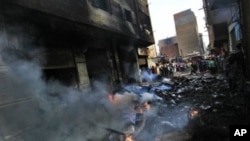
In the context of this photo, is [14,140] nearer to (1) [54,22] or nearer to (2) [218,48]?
(1) [54,22]

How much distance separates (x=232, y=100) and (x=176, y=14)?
187 ft

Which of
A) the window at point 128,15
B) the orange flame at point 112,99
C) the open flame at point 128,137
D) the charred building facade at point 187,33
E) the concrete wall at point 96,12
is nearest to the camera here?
the open flame at point 128,137

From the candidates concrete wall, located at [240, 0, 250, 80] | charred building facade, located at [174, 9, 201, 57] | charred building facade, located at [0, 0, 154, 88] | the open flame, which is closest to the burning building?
charred building facade, located at [0, 0, 154, 88]

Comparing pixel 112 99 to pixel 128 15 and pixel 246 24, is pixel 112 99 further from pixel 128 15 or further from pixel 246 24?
pixel 128 15

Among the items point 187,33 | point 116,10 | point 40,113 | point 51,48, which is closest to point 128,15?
point 116,10

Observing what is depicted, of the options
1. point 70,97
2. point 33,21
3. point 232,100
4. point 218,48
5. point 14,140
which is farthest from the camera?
point 218,48

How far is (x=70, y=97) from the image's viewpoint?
9.09 meters

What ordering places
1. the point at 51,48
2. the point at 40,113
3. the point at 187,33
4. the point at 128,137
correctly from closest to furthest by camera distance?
the point at 128,137
the point at 40,113
the point at 51,48
the point at 187,33

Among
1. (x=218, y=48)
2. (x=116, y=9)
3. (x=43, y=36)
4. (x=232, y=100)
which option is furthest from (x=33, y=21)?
(x=218, y=48)

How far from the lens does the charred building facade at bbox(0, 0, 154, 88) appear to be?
722cm

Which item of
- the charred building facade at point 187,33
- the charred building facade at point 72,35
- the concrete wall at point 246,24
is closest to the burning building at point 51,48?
the charred building facade at point 72,35

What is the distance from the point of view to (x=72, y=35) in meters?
10.3

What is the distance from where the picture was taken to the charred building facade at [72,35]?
722 cm

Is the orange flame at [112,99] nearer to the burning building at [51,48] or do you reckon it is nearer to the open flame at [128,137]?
the burning building at [51,48]
